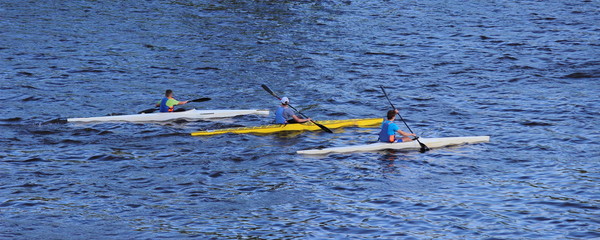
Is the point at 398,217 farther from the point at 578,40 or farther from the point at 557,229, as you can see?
the point at 578,40

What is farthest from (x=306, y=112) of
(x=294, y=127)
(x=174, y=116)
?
(x=174, y=116)

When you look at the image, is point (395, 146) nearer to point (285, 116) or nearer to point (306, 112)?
point (285, 116)

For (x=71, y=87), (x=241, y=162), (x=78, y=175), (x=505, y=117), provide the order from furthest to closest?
(x=71, y=87), (x=505, y=117), (x=241, y=162), (x=78, y=175)

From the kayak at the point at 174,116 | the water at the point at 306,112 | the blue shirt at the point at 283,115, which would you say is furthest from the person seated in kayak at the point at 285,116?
the kayak at the point at 174,116

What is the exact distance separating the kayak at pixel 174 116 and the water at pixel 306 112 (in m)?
0.42

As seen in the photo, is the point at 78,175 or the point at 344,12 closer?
the point at 78,175

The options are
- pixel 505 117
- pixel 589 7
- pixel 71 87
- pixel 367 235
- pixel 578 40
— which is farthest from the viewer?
pixel 589 7

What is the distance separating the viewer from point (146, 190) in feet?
64.0

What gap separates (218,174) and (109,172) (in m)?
2.88

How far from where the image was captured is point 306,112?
29.8 meters

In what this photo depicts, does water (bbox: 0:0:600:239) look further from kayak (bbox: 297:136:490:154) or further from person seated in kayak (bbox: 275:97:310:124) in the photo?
person seated in kayak (bbox: 275:97:310:124)

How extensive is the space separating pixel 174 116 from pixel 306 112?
5.01 m

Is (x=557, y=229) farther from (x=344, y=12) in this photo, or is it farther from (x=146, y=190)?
(x=344, y=12)

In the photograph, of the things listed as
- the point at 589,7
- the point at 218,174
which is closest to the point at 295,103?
the point at 218,174
